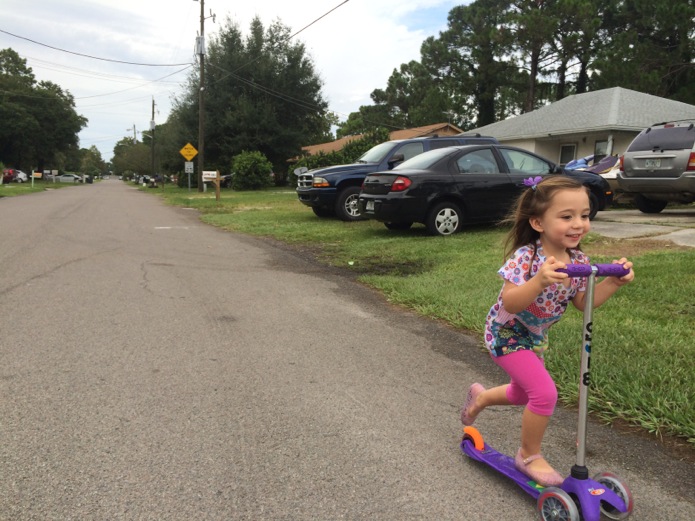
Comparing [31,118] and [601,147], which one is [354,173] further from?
[31,118]

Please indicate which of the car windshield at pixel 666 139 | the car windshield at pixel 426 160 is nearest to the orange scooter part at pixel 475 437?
the car windshield at pixel 426 160

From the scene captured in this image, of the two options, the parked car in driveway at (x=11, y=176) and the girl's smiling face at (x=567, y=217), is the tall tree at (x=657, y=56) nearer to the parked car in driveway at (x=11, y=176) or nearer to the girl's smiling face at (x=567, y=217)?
the girl's smiling face at (x=567, y=217)

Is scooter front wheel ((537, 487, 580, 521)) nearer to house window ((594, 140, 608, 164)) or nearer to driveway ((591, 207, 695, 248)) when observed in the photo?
driveway ((591, 207, 695, 248))

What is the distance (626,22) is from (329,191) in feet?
115

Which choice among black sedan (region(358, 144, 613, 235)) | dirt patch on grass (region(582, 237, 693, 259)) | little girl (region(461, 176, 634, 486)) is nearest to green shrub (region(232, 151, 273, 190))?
black sedan (region(358, 144, 613, 235))

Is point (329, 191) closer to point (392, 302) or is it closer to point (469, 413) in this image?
point (392, 302)

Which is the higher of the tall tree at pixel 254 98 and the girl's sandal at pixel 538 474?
the tall tree at pixel 254 98

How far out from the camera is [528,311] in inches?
94.0

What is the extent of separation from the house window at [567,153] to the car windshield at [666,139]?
14.5 meters

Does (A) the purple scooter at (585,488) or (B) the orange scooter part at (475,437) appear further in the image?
(B) the orange scooter part at (475,437)

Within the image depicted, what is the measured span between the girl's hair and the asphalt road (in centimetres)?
107

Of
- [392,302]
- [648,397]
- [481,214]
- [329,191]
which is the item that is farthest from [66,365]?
[329,191]

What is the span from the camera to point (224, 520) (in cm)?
216

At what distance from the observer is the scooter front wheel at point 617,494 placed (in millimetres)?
2096
